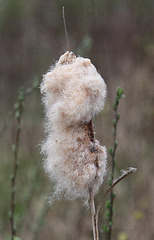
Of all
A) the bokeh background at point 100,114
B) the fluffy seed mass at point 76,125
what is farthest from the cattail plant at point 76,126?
the bokeh background at point 100,114

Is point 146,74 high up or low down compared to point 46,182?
up

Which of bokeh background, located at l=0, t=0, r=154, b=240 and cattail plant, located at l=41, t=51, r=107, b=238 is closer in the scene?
cattail plant, located at l=41, t=51, r=107, b=238

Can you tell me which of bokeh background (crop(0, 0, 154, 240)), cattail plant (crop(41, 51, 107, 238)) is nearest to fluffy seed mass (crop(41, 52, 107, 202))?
cattail plant (crop(41, 51, 107, 238))

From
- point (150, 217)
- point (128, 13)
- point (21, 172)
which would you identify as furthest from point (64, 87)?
point (128, 13)

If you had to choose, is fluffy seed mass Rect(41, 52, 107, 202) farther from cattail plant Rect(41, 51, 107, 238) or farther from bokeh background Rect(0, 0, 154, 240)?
bokeh background Rect(0, 0, 154, 240)

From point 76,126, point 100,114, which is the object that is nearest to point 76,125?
point 76,126

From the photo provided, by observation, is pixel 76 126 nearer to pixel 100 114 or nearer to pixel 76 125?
pixel 76 125

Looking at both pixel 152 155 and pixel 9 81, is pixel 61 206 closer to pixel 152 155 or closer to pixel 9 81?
pixel 152 155
